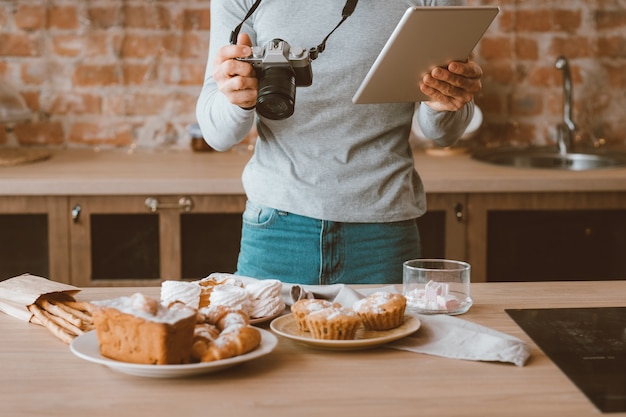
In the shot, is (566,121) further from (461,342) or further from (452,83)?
(461,342)

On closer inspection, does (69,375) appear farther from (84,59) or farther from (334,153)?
(84,59)

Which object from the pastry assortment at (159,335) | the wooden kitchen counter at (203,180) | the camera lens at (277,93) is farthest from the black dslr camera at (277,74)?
the wooden kitchen counter at (203,180)

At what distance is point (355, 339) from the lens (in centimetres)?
113

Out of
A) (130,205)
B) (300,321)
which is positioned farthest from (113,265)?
(300,321)

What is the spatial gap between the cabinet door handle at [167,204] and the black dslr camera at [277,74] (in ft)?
3.39

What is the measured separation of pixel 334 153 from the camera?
5.44ft

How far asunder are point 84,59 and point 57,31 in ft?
0.40

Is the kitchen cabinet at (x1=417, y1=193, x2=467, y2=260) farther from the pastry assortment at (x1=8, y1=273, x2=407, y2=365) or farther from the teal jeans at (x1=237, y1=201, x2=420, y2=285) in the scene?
the pastry assortment at (x1=8, y1=273, x2=407, y2=365)

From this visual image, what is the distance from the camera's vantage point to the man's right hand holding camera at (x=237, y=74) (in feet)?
4.40

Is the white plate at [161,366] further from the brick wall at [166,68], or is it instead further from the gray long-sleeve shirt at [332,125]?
the brick wall at [166,68]

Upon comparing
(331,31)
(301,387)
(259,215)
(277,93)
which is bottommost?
(301,387)

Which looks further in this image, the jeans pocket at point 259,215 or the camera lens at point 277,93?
the jeans pocket at point 259,215

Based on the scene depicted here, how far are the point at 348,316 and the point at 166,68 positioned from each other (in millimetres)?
1948

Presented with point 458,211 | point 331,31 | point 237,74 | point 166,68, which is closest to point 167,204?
point 166,68
